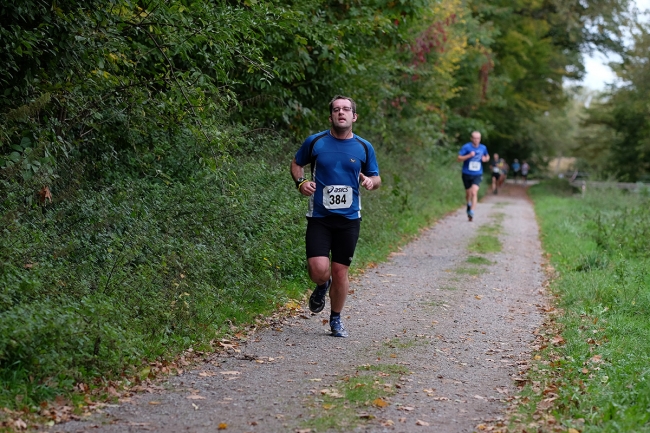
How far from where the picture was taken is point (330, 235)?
8125 millimetres

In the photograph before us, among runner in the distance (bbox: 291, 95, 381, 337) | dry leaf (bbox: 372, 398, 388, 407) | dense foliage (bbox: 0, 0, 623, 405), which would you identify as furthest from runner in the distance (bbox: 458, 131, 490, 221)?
dry leaf (bbox: 372, 398, 388, 407)

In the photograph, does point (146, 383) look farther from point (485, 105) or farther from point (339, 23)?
point (485, 105)

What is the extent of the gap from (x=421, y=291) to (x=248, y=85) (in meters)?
4.80

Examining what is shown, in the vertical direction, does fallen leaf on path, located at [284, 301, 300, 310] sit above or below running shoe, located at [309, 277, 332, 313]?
below

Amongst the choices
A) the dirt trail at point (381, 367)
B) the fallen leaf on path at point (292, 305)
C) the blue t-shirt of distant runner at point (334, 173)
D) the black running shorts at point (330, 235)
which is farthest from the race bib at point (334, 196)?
the fallen leaf on path at point (292, 305)

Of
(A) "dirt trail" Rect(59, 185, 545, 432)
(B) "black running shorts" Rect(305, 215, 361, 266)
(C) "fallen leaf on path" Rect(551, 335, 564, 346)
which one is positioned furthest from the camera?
(C) "fallen leaf on path" Rect(551, 335, 564, 346)

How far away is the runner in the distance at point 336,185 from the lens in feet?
26.1

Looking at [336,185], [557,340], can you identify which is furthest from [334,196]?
[557,340]

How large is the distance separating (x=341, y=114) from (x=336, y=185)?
0.66m

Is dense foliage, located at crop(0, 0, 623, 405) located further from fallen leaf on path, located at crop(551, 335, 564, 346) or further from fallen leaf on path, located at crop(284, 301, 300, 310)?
fallen leaf on path, located at crop(551, 335, 564, 346)

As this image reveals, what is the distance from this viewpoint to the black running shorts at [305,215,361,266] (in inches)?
316

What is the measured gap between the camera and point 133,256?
7.80 metres

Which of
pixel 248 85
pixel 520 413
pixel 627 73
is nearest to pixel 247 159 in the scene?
pixel 248 85

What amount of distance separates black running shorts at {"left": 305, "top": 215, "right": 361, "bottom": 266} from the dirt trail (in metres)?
0.85
